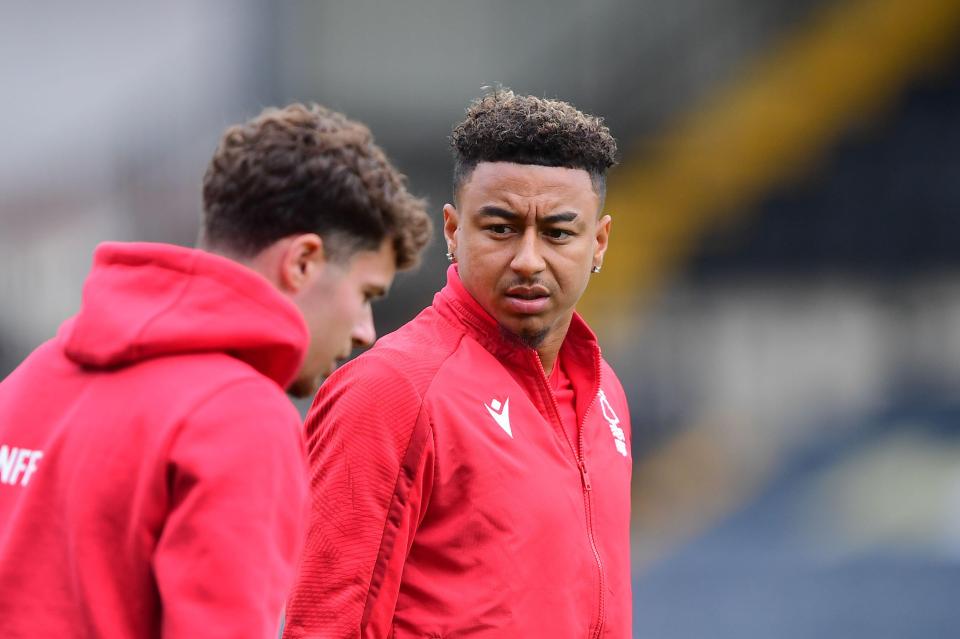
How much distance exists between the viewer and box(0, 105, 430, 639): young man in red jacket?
1505mm

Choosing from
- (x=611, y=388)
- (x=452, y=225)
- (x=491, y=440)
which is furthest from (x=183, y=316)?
(x=611, y=388)

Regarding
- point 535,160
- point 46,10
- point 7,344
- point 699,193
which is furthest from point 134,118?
point 535,160

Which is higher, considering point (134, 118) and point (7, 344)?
point (134, 118)

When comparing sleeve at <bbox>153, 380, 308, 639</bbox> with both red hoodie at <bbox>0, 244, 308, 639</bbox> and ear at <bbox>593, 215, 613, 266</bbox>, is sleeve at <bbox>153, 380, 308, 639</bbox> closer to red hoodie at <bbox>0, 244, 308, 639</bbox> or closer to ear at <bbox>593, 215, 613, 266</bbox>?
red hoodie at <bbox>0, 244, 308, 639</bbox>

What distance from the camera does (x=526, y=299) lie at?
2434 millimetres

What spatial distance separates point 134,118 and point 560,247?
6.70 m

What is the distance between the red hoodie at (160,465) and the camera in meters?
1.50

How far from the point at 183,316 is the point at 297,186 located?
9.0 inches

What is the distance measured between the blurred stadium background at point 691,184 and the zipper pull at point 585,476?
517 cm

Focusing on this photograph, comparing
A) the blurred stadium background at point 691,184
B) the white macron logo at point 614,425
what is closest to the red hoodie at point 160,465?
the white macron logo at point 614,425

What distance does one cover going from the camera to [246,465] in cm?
151

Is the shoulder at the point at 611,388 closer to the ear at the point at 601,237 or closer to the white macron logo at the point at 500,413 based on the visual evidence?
the ear at the point at 601,237

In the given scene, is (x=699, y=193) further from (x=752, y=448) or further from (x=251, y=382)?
(x=251, y=382)

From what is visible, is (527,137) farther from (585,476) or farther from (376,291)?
(376,291)
